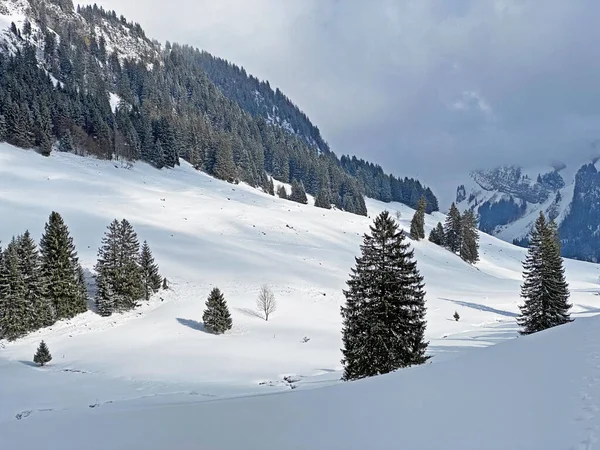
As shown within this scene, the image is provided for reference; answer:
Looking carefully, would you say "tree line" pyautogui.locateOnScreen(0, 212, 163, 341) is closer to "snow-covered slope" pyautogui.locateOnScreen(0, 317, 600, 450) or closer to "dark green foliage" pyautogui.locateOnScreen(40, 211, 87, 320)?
"dark green foliage" pyautogui.locateOnScreen(40, 211, 87, 320)

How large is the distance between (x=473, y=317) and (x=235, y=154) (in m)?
99.8

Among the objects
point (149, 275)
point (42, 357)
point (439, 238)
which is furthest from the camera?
point (439, 238)

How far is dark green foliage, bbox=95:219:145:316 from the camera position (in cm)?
3619

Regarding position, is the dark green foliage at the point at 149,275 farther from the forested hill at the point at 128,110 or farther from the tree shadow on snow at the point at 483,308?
the forested hill at the point at 128,110

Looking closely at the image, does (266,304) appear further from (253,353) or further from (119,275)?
(119,275)

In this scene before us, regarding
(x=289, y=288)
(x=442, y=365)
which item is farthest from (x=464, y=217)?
(x=442, y=365)

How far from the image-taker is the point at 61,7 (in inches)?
6619

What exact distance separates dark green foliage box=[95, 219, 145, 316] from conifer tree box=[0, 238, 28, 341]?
5.87 meters

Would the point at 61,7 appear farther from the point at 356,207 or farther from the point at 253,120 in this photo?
the point at 356,207

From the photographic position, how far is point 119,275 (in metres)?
37.1

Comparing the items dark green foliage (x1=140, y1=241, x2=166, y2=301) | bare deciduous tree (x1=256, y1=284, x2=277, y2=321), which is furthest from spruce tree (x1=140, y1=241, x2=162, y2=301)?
bare deciduous tree (x1=256, y1=284, x2=277, y2=321)

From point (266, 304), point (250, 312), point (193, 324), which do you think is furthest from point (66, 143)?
point (266, 304)

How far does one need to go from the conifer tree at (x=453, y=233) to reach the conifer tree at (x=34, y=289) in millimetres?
75931

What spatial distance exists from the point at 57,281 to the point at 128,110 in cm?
9878
